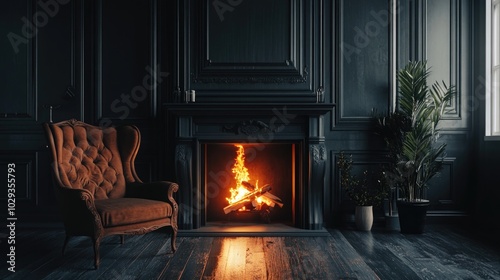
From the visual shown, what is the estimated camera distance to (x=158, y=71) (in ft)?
15.5

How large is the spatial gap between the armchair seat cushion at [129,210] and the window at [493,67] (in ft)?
10.9

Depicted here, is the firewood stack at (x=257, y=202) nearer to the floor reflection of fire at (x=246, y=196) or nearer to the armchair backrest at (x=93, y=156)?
the floor reflection of fire at (x=246, y=196)

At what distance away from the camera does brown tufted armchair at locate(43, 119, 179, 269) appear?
3322mm

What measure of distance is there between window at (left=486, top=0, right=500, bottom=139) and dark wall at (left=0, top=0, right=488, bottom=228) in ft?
0.38

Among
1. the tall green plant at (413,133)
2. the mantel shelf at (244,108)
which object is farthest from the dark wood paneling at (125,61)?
the tall green plant at (413,133)

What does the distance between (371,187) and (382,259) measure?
4.39ft

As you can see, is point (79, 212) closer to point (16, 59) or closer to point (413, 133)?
point (16, 59)

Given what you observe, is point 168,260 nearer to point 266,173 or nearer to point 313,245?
point 313,245

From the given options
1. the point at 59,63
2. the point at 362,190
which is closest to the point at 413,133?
the point at 362,190

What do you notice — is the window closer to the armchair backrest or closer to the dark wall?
the dark wall

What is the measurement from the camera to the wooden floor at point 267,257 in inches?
122

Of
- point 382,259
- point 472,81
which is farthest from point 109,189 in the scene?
point 472,81

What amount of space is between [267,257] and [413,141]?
1847mm

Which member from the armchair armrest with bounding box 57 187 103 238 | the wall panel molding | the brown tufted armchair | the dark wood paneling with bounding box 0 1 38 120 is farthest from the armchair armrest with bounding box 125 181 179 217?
the wall panel molding
